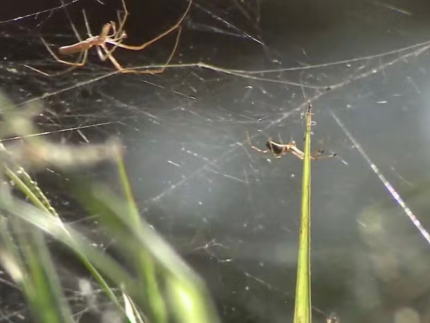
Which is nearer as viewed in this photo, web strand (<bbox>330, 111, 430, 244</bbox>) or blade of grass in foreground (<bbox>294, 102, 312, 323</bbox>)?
blade of grass in foreground (<bbox>294, 102, 312, 323</bbox>)

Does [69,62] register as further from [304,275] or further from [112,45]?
[304,275]

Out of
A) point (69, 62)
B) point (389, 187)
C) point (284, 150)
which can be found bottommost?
point (389, 187)

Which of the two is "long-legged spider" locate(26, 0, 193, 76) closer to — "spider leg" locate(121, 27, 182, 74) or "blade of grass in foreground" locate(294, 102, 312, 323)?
"spider leg" locate(121, 27, 182, 74)

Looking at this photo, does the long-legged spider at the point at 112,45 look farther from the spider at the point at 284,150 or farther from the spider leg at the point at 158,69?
the spider at the point at 284,150

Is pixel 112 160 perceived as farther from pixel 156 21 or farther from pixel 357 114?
pixel 357 114

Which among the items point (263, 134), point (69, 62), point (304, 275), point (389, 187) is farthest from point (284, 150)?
point (304, 275)

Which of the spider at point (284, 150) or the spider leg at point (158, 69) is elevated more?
the spider leg at point (158, 69)

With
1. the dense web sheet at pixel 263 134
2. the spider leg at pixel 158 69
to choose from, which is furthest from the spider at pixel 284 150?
the spider leg at pixel 158 69

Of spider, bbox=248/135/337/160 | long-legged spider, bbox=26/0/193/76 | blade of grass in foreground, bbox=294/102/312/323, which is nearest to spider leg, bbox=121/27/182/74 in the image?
long-legged spider, bbox=26/0/193/76
